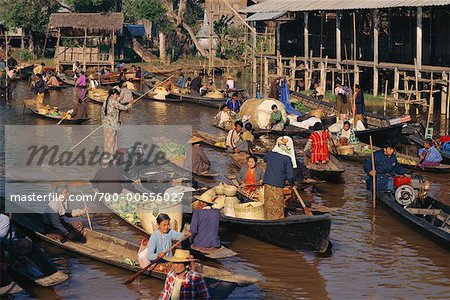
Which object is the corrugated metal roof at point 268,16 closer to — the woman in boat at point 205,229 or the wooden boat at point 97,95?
the wooden boat at point 97,95

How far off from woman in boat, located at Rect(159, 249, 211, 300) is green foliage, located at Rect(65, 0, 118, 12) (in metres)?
44.8

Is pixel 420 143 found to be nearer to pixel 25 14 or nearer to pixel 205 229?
pixel 205 229

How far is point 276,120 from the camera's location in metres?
25.8

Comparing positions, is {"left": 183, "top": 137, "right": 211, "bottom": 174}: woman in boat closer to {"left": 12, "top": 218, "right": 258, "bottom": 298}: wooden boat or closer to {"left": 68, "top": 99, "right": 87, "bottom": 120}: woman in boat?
{"left": 12, "top": 218, "right": 258, "bottom": 298}: wooden boat

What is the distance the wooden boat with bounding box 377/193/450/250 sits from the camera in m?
14.1

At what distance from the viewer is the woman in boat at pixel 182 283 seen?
30.4 ft

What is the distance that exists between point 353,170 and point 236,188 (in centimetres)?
628

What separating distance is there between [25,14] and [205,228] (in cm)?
3957

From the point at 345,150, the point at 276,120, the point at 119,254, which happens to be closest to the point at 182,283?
the point at 119,254

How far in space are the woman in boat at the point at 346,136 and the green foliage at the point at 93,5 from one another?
3281 cm

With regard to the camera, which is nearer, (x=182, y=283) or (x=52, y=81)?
(x=182, y=283)

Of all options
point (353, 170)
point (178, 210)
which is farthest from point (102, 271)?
point (353, 170)

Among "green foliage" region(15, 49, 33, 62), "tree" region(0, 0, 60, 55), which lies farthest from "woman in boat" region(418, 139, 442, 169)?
"green foliage" region(15, 49, 33, 62)

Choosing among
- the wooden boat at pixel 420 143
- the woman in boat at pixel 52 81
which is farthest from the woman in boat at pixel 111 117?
the woman in boat at pixel 52 81
